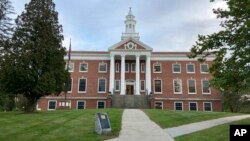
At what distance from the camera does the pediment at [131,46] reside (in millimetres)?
47688

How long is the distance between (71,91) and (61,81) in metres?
21.8

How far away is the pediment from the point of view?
47.7 meters

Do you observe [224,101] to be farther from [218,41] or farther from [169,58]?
[218,41]

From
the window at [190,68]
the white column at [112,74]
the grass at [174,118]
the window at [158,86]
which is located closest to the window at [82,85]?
the white column at [112,74]

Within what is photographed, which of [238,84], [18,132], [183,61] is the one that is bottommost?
[18,132]

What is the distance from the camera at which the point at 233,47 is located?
1453 centimetres

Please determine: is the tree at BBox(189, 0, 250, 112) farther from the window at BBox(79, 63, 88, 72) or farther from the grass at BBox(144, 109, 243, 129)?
the window at BBox(79, 63, 88, 72)

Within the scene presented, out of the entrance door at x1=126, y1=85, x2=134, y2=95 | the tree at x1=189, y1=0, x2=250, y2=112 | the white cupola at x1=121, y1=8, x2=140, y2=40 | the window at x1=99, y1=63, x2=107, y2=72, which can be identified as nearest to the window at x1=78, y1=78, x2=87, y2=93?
the window at x1=99, y1=63, x2=107, y2=72

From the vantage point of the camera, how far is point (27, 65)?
2567 cm

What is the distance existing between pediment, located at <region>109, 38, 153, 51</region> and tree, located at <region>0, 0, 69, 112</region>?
Answer: 64.0 feet

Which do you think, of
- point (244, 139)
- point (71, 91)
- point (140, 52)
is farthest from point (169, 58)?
point (244, 139)

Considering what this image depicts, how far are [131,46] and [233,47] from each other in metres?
33.6

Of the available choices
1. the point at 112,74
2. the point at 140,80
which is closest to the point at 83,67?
the point at 112,74

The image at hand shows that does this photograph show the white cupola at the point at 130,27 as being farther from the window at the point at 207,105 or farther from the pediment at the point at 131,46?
the window at the point at 207,105
